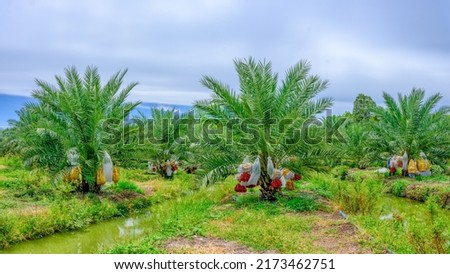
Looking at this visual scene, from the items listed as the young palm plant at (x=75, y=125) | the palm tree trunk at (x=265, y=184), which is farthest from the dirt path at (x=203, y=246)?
the young palm plant at (x=75, y=125)

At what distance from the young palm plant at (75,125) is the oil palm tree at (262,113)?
3.04m

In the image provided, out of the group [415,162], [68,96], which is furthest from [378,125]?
[68,96]

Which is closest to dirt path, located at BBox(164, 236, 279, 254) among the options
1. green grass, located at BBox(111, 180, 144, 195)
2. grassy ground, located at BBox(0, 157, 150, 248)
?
grassy ground, located at BBox(0, 157, 150, 248)

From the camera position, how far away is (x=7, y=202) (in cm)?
1202

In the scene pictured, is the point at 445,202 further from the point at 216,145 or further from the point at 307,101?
the point at 216,145

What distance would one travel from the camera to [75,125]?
13500 mm

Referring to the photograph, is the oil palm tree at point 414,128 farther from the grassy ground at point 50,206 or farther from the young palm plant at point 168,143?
the grassy ground at point 50,206

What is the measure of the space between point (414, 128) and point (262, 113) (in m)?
8.91

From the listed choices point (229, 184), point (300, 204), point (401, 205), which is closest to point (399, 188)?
point (401, 205)

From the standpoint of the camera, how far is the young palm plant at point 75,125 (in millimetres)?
13148

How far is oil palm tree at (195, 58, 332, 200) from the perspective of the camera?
1166cm

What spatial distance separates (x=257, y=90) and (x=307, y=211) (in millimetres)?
3081

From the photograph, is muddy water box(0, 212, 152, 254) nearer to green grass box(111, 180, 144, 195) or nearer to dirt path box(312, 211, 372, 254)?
green grass box(111, 180, 144, 195)

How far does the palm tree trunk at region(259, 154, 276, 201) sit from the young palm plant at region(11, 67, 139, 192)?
4.41 meters
